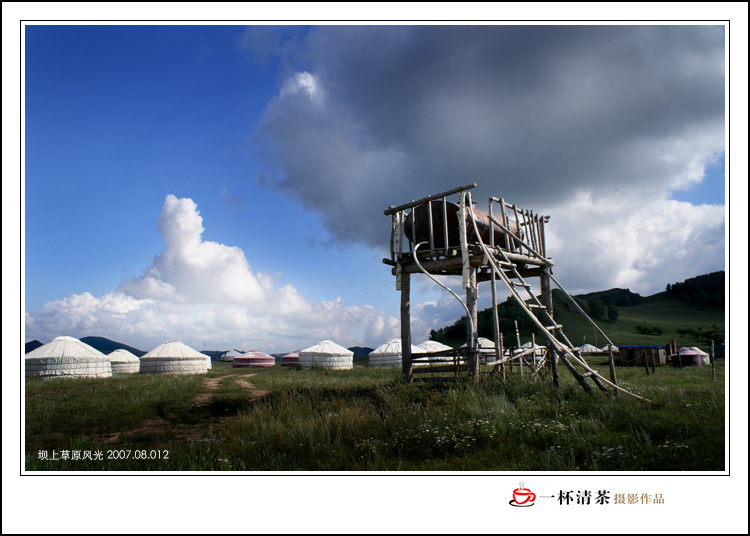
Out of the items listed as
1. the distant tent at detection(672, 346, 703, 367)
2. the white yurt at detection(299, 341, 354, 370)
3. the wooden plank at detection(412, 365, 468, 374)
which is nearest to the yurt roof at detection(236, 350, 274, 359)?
the white yurt at detection(299, 341, 354, 370)

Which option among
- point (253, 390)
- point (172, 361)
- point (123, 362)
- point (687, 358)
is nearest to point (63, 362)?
point (172, 361)

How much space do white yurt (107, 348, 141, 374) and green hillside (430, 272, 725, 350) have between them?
37193 mm

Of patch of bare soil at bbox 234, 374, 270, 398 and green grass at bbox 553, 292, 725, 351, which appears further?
green grass at bbox 553, 292, 725, 351

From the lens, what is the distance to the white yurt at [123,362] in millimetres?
31141

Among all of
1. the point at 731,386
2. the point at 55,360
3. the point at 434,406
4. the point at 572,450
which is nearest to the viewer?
the point at 731,386

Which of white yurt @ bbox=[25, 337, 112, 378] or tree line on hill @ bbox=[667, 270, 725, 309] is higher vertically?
tree line on hill @ bbox=[667, 270, 725, 309]

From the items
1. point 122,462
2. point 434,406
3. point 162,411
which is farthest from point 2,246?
point 162,411

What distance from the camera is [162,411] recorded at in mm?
11281

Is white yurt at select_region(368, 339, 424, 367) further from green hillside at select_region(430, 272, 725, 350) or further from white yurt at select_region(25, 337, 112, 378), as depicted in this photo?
white yurt at select_region(25, 337, 112, 378)

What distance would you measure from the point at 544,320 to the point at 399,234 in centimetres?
447

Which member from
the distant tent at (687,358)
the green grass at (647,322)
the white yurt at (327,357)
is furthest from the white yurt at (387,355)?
the green grass at (647,322)

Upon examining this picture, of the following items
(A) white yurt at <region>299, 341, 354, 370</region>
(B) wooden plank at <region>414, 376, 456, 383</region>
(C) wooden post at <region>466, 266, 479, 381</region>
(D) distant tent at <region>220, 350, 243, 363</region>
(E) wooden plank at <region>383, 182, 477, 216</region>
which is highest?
(E) wooden plank at <region>383, 182, 477, 216</region>

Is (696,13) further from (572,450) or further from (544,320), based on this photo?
(544,320)

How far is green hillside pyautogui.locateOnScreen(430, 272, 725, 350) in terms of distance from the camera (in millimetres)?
51094
